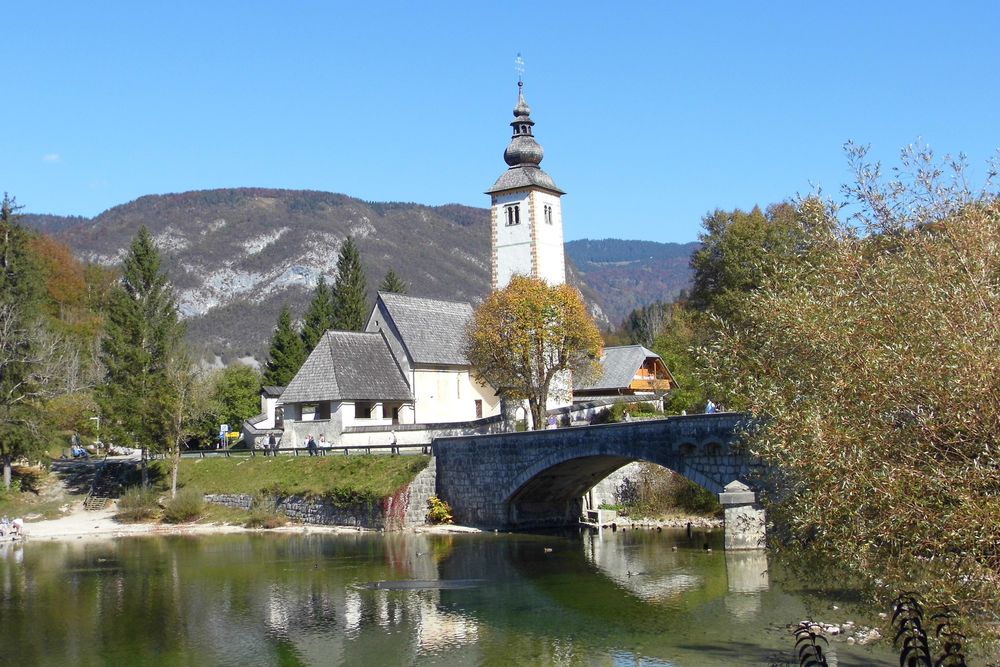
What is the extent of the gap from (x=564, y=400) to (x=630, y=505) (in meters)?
10.3

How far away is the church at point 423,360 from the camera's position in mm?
48562

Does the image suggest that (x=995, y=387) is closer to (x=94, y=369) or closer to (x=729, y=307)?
(x=729, y=307)

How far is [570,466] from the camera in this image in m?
37.2

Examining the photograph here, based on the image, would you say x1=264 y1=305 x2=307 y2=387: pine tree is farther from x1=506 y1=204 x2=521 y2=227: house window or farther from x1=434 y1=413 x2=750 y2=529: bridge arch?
x1=434 y1=413 x2=750 y2=529: bridge arch

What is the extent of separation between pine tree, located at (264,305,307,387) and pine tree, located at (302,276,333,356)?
144cm

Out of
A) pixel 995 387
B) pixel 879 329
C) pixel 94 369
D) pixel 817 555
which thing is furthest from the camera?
pixel 94 369

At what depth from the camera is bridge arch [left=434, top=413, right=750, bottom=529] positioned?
30516 mm

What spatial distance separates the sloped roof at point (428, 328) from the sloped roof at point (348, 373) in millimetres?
1301

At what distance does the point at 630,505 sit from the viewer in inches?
1649

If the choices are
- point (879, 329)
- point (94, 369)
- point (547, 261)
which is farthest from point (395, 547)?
point (94, 369)

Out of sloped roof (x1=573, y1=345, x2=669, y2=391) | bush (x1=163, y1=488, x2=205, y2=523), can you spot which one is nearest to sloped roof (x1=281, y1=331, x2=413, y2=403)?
bush (x1=163, y1=488, x2=205, y2=523)

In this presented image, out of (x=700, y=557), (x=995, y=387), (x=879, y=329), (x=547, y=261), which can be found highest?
(x=547, y=261)

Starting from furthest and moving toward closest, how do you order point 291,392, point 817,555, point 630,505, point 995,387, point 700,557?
point 291,392 → point 630,505 → point 700,557 → point 817,555 → point 995,387

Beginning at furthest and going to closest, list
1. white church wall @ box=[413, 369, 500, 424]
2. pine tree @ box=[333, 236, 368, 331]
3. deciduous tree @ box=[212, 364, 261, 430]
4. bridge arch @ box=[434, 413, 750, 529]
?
pine tree @ box=[333, 236, 368, 331] < deciduous tree @ box=[212, 364, 261, 430] < white church wall @ box=[413, 369, 500, 424] < bridge arch @ box=[434, 413, 750, 529]
